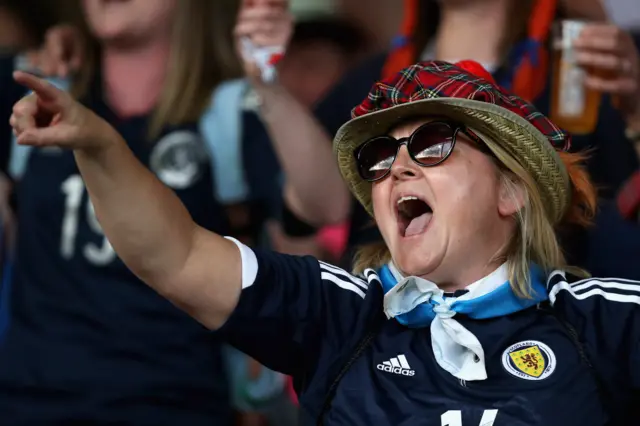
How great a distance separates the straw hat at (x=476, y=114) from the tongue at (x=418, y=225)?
171mm

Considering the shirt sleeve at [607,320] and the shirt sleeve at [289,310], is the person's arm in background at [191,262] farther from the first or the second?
the shirt sleeve at [607,320]

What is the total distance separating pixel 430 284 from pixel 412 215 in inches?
4.9

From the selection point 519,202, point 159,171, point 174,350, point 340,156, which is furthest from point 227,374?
point 519,202

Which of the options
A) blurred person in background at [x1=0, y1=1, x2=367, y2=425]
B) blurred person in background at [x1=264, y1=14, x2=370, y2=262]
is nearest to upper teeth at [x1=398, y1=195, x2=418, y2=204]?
blurred person in background at [x1=0, y1=1, x2=367, y2=425]

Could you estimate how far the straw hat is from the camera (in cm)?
194

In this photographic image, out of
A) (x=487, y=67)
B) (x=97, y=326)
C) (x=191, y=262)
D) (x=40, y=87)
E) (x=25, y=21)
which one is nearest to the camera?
(x=40, y=87)

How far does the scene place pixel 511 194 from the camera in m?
2.02

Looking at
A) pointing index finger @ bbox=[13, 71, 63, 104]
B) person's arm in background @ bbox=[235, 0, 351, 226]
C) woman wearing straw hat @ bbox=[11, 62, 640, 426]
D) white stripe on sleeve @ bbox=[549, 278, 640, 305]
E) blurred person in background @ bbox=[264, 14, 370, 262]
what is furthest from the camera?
blurred person in background @ bbox=[264, 14, 370, 262]

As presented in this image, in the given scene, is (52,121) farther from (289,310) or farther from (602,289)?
(602,289)

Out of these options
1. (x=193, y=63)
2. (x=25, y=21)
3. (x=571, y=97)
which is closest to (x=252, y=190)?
(x=193, y=63)

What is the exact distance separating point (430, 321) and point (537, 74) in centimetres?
81

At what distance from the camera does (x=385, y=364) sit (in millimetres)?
1961

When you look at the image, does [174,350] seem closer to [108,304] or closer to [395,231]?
[108,304]

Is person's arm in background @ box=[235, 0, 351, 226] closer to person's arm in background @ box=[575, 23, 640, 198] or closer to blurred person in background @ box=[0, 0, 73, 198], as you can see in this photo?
person's arm in background @ box=[575, 23, 640, 198]
